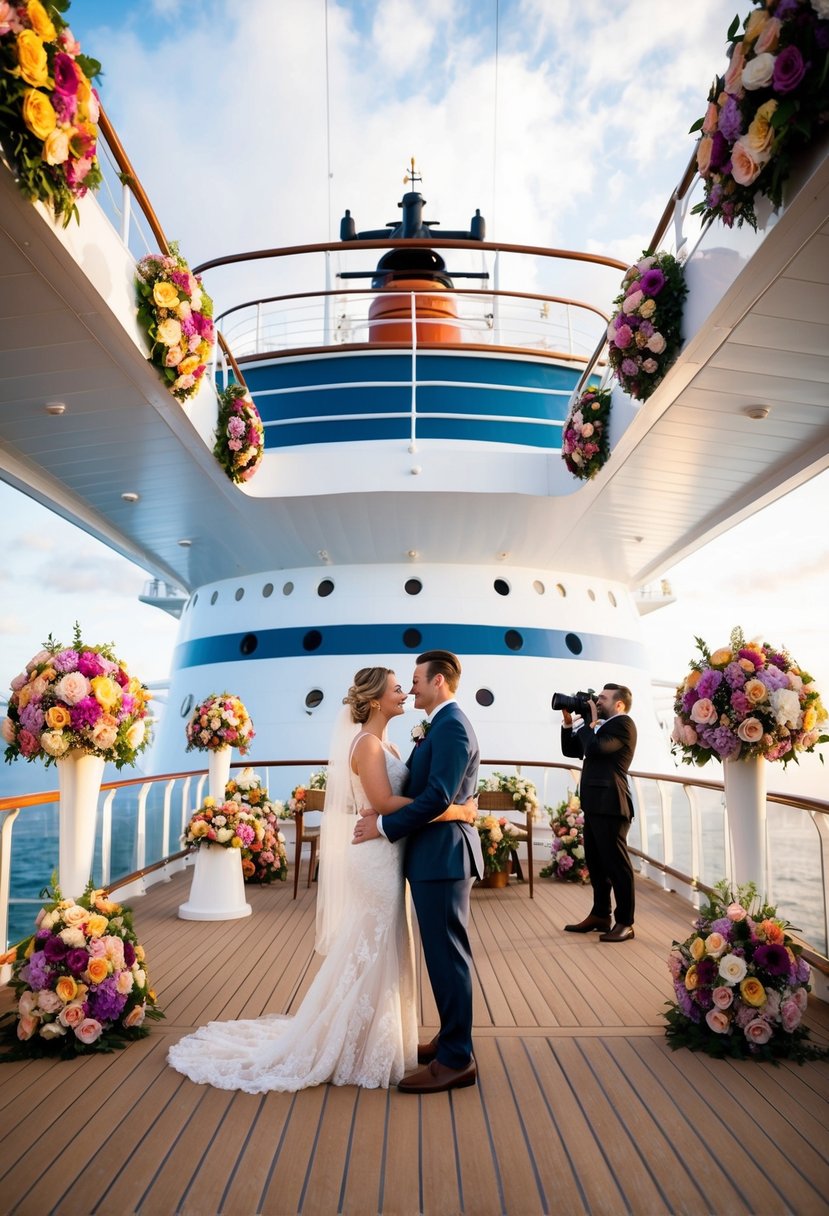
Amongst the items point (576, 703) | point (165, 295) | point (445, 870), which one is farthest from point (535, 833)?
point (445, 870)

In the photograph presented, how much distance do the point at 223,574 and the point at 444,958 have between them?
40.4 ft

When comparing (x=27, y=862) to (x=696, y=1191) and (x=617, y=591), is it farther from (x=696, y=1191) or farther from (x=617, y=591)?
(x=696, y=1191)

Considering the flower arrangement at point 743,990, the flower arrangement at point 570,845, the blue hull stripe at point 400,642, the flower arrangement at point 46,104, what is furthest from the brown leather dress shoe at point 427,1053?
the blue hull stripe at point 400,642

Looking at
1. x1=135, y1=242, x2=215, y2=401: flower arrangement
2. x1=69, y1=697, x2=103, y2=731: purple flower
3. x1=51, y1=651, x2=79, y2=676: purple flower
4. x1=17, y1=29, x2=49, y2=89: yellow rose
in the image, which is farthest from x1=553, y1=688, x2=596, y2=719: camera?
x1=17, y1=29, x2=49, y2=89: yellow rose

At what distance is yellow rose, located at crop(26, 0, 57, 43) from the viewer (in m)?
4.12

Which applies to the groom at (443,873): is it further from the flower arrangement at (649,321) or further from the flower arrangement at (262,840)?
the flower arrangement at (262,840)

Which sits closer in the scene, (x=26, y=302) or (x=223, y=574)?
(x=26, y=302)

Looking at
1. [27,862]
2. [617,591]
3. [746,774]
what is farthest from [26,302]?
[27,862]

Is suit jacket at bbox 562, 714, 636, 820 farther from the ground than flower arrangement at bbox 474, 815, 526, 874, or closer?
farther from the ground

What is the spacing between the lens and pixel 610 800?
6938 mm

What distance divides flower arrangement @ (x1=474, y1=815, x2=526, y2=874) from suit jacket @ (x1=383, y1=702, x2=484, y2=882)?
539 centimetres

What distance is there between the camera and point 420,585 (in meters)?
14.2

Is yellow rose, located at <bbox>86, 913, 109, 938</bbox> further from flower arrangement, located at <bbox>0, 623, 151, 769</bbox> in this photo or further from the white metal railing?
flower arrangement, located at <bbox>0, 623, 151, 769</bbox>

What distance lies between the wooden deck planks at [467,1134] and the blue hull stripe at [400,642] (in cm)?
859
